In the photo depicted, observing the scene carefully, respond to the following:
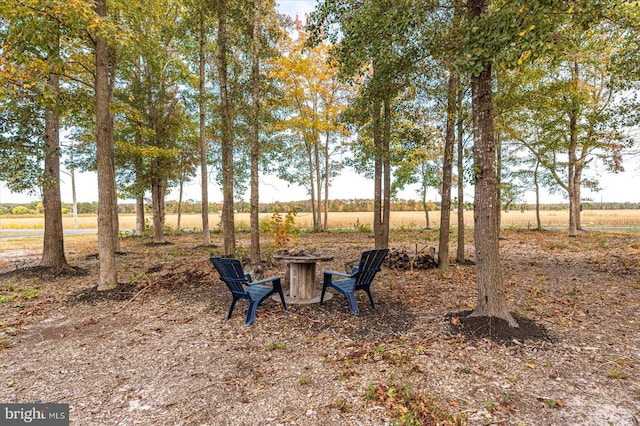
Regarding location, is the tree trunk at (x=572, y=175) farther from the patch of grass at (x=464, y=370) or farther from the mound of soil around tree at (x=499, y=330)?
the patch of grass at (x=464, y=370)

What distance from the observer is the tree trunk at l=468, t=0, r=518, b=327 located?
3.66 metres

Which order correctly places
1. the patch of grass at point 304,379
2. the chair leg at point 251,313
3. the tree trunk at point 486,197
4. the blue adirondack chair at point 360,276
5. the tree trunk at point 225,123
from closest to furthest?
the patch of grass at point 304,379
the tree trunk at point 486,197
the chair leg at point 251,313
the blue adirondack chair at point 360,276
the tree trunk at point 225,123

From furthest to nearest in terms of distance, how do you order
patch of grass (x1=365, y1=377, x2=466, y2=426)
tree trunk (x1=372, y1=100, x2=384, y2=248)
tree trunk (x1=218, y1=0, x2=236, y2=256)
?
1. tree trunk (x1=218, y1=0, x2=236, y2=256)
2. tree trunk (x1=372, y1=100, x2=384, y2=248)
3. patch of grass (x1=365, y1=377, x2=466, y2=426)

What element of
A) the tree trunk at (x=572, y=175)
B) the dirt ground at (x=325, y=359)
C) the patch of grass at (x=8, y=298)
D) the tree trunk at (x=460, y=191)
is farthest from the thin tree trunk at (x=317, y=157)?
the patch of grass at (x=8, y=298)

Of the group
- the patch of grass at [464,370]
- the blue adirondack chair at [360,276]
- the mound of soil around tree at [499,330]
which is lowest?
the patch of grass at [464,370]

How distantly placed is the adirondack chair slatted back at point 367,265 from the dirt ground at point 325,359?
0.48 m

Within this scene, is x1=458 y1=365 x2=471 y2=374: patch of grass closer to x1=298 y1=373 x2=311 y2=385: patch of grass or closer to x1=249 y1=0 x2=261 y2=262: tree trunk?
x1=298 y1=373 x2=311 y2=385: patch of grass

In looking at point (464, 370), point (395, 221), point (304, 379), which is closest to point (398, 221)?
point (395, 221)

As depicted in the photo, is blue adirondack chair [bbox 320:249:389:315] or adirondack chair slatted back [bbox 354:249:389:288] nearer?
blue adirondack chair [bbox 320:249:389:315]

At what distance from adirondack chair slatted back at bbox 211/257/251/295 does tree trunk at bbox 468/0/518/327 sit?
10.6 ft

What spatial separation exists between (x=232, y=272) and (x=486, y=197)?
3502mm

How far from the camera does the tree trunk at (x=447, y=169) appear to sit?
6.52 m

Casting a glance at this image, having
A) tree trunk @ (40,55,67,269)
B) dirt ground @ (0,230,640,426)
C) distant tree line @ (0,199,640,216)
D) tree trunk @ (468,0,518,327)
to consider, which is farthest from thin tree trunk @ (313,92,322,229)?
tree trunk @ (468,0,518,327)

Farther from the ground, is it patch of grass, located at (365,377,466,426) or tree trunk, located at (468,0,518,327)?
tree trunk, located at (468,0,518,327)
